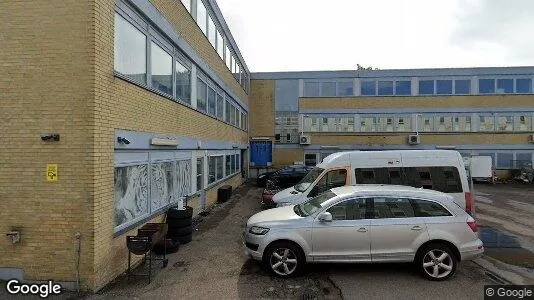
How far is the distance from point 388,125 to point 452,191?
63.5 feet

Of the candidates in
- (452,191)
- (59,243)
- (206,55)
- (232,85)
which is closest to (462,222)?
(452,191)

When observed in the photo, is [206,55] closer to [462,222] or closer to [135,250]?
[135,250]

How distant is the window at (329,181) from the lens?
34.2 ft

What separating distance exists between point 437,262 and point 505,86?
27.6m

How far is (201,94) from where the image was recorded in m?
13.6

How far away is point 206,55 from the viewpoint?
1395 cm

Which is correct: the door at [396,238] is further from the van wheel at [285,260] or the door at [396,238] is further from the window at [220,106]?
the window at [220,106]

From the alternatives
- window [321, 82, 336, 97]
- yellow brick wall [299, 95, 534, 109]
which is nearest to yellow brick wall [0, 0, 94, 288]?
yellow brick wall [299, 95, 534, 109]

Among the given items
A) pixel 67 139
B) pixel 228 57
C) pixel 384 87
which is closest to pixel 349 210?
pixel 67 139

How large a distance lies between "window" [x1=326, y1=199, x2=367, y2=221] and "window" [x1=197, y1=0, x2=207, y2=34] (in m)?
9.61

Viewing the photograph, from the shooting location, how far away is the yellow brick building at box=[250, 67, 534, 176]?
90.4 feet

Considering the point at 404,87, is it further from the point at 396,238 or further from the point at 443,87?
the point at 396,238

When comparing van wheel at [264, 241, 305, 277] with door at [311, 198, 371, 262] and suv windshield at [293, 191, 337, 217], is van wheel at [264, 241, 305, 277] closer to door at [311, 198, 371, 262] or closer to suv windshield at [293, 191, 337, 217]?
door at [311, 198, 371, 262]

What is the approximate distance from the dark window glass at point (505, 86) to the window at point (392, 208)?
88.7 ft
